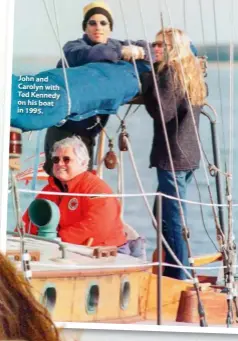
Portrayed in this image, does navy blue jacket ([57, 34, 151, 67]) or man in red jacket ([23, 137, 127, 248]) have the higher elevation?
navy blue jacket ([57, 34, 151, 67])

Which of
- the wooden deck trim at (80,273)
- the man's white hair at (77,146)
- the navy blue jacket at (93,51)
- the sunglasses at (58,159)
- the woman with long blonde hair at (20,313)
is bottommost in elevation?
the woman with long blonde hair at (20,313)

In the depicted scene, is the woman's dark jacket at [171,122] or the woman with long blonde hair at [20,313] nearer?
the woman with long blonde hair at [20,313]

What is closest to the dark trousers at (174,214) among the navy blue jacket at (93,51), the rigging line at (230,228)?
the rigging line at (230,228)

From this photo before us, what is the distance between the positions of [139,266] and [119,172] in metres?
0.25

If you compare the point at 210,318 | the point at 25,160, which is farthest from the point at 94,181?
the point at 210,318

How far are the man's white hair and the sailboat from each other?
41mm

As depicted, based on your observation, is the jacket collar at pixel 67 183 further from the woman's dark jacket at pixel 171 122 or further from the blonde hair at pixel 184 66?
the blonde hair at pixel 184 66

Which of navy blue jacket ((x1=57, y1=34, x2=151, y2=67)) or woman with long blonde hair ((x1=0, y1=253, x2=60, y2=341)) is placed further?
navy blue jacket ((x1=57, y1=34, x2=151, y2=67))

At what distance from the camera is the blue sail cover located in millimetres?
1929

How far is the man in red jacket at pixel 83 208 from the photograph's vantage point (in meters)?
1.93

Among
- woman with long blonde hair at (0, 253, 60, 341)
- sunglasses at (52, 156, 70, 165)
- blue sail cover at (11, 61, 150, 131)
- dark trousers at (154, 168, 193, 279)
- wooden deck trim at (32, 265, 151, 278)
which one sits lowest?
woman with long blonde hair at (0, 253, 60, 341)

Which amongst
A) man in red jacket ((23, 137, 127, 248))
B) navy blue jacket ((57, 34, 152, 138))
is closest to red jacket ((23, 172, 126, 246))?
man in red jacket ((23, 137, 127, 248))

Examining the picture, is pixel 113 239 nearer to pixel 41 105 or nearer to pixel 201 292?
pixel 201 292

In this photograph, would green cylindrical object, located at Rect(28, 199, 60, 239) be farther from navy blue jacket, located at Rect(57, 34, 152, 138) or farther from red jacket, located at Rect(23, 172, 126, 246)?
navy blue jacket, located at Rect(57, 34, 152, 138)
